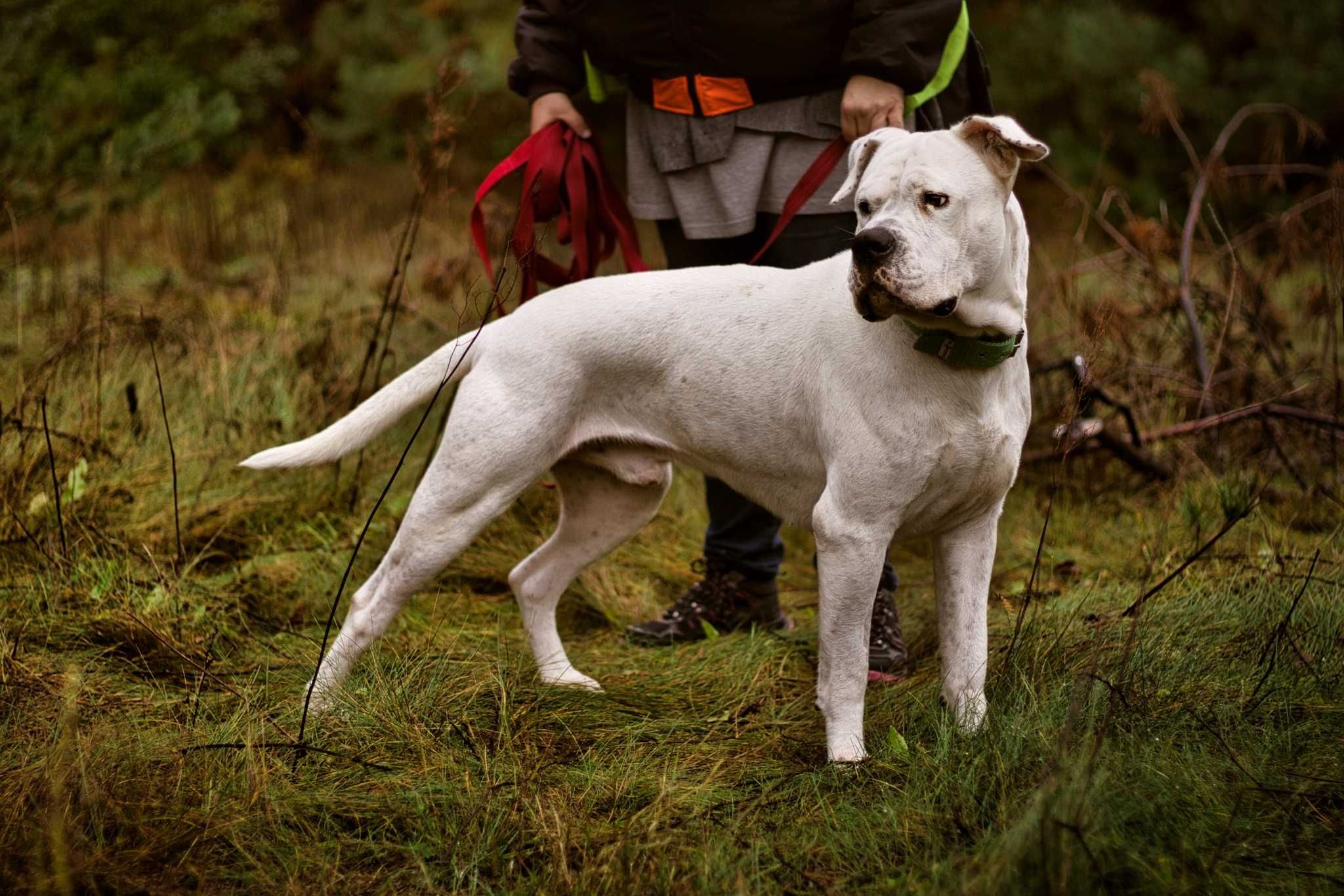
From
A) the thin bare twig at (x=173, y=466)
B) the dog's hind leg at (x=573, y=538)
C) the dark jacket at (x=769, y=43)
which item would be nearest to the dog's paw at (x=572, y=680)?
the dog's hind leg at (x=573, y=538)

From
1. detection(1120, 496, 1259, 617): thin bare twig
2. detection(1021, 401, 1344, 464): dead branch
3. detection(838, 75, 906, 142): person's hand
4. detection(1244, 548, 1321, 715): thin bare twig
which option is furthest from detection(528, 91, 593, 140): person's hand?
detection(1244, 548, 1321, 715): thin bare twig

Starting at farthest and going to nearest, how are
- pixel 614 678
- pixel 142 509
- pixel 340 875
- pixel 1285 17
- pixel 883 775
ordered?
1. pixel 1285 17
2. pixel 142 509
3. pixel 614 678
4. pixel 883 775
5. pixel 340 875

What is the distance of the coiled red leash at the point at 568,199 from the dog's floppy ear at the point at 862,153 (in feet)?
2.96

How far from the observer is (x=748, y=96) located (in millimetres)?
3115

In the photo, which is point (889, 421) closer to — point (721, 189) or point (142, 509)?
point (721, 189)

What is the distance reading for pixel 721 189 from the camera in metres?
3.21

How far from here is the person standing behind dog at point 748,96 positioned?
2922 mm

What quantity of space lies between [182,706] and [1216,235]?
6480mm

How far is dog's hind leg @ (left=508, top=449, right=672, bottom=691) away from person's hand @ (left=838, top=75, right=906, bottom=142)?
41.9 inches

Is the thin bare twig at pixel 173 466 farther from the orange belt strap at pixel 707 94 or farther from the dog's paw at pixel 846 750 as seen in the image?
the dog's paw at pixel 846 750

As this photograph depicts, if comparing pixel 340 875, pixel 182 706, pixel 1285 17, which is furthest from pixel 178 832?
pixel 1285 17

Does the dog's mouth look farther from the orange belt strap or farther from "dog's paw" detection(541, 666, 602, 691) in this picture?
"dog's paw" detection(541, 666, 602, 691)

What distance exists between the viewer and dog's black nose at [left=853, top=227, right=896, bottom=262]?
2.23m

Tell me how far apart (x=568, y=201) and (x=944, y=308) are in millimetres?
1440
